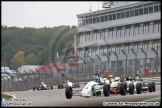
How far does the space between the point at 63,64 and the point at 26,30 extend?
786 inches

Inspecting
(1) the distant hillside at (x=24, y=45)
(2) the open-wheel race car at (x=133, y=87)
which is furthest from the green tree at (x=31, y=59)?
(2) the open-wheel race car at (x=133, y=87)

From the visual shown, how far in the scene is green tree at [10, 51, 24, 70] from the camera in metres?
17.5

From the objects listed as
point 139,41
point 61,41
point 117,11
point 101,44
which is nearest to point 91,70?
point 61,41

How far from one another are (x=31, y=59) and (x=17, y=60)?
3.85 feet

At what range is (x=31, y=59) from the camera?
1952cm

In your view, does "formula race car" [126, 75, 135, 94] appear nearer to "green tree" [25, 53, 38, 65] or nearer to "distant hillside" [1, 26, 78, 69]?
"distant hillside" [1, 26, 78, 69]

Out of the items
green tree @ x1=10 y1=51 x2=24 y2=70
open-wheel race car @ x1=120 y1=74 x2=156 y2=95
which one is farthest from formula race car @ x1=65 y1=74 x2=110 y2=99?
green tree @ x1=10 y1=51 x2=24 y2=70

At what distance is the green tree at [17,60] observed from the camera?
57.3ft

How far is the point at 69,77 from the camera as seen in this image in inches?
1513

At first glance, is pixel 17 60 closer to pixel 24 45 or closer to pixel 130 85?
pixel 24 45

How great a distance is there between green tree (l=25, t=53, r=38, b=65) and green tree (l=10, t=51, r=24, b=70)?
18 cm

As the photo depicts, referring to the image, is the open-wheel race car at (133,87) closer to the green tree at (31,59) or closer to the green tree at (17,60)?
the green tree at (31,59)

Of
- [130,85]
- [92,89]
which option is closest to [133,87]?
[130,85]

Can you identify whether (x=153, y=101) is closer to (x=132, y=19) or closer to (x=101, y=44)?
(x=101, y=44)
